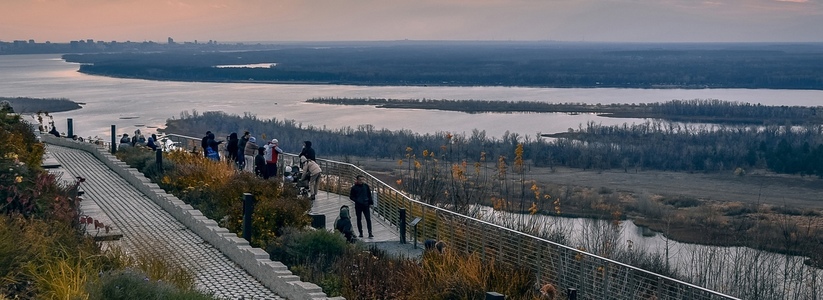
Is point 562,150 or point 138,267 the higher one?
point 138,267

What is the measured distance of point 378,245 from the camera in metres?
18.6

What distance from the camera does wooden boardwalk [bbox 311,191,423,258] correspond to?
18.3 meters

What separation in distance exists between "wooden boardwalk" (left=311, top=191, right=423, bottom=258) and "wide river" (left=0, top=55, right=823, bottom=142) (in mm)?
45982

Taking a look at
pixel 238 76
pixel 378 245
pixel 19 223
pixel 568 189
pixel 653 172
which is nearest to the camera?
pixel 19 223

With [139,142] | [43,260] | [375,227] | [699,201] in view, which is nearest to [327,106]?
[699,201]

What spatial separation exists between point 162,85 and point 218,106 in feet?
165

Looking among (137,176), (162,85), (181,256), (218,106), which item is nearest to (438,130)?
(218,106)

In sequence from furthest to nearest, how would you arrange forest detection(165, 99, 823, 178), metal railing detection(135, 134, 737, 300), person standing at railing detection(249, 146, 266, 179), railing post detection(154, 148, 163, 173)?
forest detection(165, 99, 823, 178), railing post detection(154, 148, 163, 173), person standing at railing detection(249, 146, 266, 179), metal railing detection(135, 134, 737, 300)

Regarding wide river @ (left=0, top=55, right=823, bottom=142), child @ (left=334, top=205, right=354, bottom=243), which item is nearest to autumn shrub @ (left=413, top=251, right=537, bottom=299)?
child @ (left=334, top=205, right=354, bottom=243)

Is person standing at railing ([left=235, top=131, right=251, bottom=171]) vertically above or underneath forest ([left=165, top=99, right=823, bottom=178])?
above

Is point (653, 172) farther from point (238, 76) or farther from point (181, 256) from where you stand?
point (238, 76)

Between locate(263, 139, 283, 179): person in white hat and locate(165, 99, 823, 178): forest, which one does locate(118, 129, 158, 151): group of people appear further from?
locate(165, 99, 823, 178): forest

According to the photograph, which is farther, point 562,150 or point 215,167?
point 562,150

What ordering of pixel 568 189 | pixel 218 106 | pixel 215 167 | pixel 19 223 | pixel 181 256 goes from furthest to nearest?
pixel 218 106, pixel 568 189, pixel 215 167, pixel 181 256, pixel 19 223
